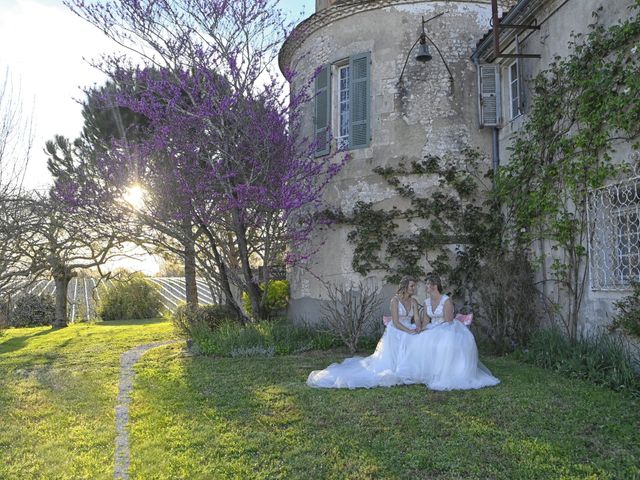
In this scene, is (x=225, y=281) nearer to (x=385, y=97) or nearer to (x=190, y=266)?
(x=190, y=266)

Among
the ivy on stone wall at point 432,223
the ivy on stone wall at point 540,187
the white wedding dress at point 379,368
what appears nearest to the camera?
the white wedding dress at point 379,368

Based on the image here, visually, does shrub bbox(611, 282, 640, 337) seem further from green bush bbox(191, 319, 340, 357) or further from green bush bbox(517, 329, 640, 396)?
green bush bbox(191, 319, 340, 357)

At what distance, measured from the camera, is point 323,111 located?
1088 cm

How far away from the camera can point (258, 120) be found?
10.3m

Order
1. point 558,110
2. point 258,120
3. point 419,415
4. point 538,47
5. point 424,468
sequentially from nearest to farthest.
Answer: point 424,468, point 419,415, point 558,110, point 538,47, point 258,120

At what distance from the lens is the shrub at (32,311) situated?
1966 centimetres

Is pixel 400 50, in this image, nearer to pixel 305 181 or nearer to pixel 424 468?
pixel 305 181

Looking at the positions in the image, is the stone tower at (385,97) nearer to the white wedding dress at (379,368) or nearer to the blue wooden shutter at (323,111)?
the blue wooden shutter at (323,111)

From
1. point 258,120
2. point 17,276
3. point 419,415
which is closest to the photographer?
point 419,415

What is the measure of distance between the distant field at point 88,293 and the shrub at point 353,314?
375 inches

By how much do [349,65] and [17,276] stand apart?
11538 mm

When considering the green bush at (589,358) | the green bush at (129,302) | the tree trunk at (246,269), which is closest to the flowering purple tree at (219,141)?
the tree trunk at (246,269)

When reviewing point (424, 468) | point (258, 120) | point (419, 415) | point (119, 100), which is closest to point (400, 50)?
point (258, 120)

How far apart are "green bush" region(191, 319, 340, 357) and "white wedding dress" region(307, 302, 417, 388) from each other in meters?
2.14
